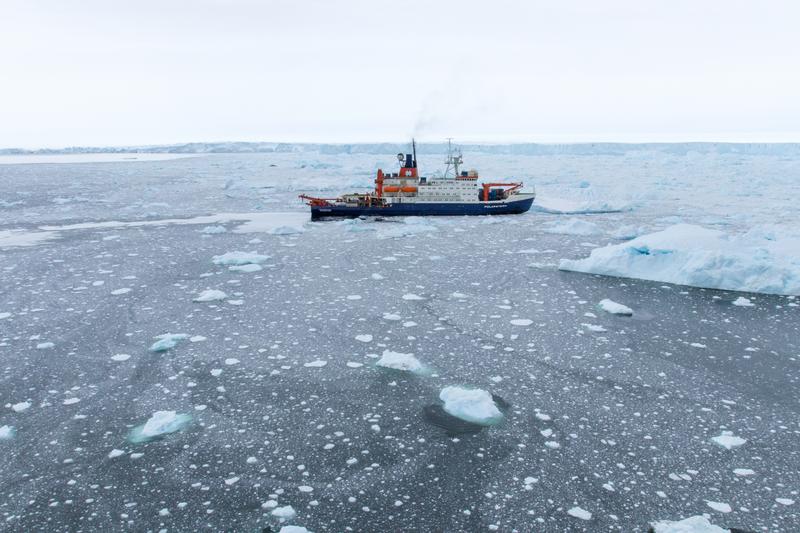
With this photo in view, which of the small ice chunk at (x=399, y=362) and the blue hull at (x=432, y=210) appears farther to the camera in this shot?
the blue hull at (x=432, y=210)

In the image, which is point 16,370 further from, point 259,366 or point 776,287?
point 776,287

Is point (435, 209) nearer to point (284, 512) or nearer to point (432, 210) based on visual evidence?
point (432, 210)

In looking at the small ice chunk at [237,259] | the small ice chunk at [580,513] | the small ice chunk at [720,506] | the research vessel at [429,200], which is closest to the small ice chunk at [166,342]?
the small ice chunk at [237,259]

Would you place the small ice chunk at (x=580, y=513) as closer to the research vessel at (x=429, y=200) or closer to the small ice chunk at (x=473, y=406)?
the small ice chunk at (x=473, y=406)

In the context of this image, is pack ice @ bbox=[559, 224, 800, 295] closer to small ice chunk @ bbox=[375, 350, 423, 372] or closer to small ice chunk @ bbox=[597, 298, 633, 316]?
small ice chunk @ bbox=[597, 298, 633, 316]

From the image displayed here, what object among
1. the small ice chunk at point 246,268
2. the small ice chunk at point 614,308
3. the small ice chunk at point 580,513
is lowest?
the small ice chunk at point 614,308

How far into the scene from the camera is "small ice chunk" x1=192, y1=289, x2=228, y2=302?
26.8 feet

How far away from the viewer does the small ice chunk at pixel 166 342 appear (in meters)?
6.07

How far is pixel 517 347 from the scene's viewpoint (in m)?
6.12

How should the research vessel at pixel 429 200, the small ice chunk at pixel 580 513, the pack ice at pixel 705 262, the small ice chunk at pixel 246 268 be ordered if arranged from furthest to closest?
the research vessel at pixel 429 200 < the small ice chunk at pixel 246 268 < the pack ice at pixel 705 262 < the small ice chunk at pixel 580 513

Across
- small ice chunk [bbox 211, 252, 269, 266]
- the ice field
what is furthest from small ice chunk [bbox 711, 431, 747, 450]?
small ice chunk [bbox 211, 252, 269, 266]

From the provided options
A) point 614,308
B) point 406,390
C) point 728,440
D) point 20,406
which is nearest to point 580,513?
point 728,440

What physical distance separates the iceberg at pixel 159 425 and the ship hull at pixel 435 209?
14.9 meters

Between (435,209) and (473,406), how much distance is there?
15674 millimetres
